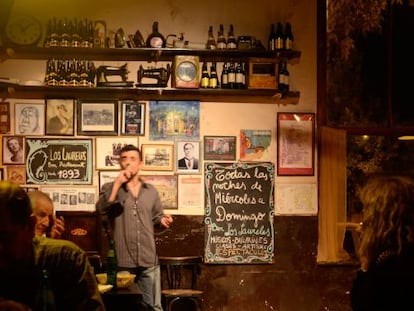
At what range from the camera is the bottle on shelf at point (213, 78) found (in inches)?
224

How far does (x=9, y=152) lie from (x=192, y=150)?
5.89ft

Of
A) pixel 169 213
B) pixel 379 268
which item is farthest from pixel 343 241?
pixel 379 268

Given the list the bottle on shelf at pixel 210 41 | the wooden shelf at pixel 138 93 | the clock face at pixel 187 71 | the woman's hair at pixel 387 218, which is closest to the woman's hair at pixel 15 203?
the woman's hair at pixel 387 218

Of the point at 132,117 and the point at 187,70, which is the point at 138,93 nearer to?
the point at 132,117

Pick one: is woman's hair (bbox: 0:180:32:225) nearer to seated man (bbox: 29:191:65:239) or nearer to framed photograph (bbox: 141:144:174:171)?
seated man (bbox: 29:191:65:239)

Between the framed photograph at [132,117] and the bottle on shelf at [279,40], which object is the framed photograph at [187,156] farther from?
the bottle on shelf at [279,40]

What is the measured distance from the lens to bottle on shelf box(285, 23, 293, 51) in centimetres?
569

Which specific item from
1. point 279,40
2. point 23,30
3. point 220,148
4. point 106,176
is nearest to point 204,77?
point 220,148

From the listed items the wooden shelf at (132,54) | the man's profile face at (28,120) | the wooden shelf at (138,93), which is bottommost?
the man's profile face at (28,120)

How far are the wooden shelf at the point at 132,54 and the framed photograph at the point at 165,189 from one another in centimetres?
119

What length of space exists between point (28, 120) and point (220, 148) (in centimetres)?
192

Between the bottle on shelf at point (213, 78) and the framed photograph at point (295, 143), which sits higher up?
the bottle on shelf at point (213, 78)

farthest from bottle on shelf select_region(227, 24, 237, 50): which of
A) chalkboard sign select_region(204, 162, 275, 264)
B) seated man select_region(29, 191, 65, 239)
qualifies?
seated man select_region(29, 191, 65, 239)

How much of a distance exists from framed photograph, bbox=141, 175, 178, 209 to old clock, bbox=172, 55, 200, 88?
36.6 inches
